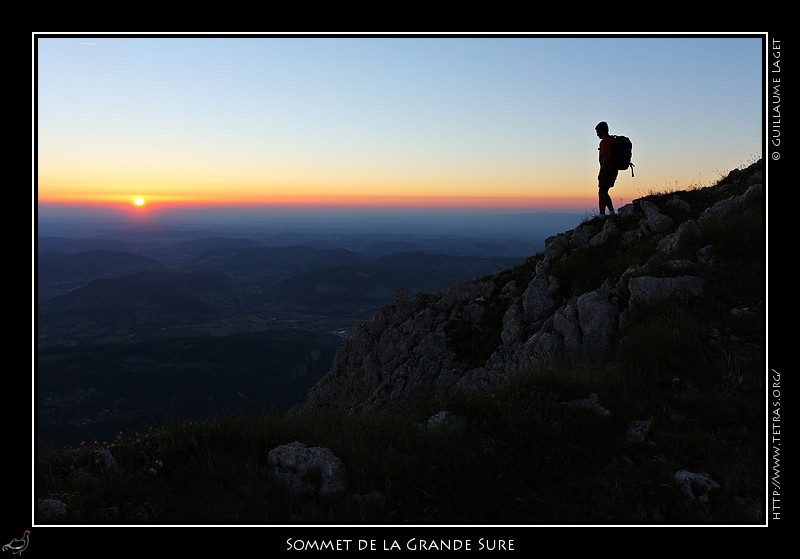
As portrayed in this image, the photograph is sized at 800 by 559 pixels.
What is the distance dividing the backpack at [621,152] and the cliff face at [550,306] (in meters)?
1.54

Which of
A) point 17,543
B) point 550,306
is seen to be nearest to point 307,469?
point 17,543

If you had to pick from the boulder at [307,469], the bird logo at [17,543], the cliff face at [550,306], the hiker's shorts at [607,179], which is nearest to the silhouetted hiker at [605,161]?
the hiker's shorts at [607,179]

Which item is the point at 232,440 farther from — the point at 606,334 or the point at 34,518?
the point at 606,334

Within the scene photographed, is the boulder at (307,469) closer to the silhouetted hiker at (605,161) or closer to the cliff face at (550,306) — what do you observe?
the cliff face at (550,306)

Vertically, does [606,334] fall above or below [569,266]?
below

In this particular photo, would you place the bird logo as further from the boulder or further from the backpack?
→ the backpack

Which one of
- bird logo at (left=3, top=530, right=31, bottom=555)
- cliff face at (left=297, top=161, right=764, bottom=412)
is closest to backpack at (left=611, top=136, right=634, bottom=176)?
cliff face at (left=297, top=161, right=764, bottom=412)

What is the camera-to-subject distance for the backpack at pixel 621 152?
48.9ft

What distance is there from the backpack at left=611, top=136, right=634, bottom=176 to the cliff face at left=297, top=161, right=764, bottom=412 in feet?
5.05

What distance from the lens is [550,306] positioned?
44.4 feet

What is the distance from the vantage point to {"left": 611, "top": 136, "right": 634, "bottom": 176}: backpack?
14.9 metres
